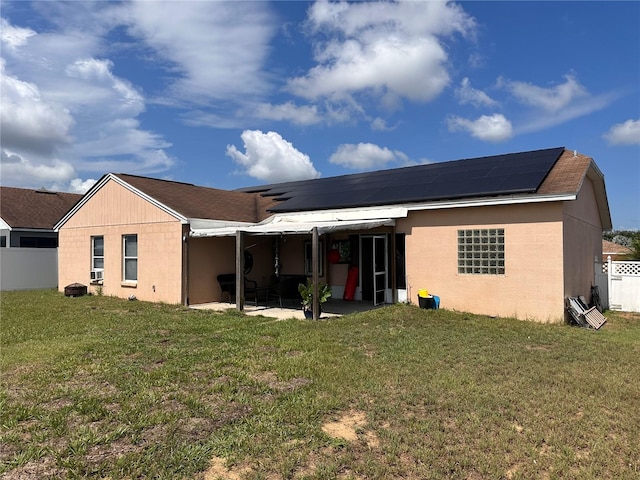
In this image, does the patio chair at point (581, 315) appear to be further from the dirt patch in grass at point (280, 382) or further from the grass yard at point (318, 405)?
the dirt patch in grass at point (280, 382)

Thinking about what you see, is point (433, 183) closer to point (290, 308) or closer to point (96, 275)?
point (290, 308)

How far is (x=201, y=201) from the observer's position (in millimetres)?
16188

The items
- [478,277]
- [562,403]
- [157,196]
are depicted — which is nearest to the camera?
[562,403]

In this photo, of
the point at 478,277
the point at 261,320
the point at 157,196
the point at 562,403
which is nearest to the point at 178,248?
the point at 157,196

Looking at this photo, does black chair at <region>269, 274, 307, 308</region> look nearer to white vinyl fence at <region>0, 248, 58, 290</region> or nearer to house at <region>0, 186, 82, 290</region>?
house at <region>0, 186, 82, 290</region>

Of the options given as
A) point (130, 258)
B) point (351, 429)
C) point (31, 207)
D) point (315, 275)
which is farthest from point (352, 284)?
point (31, 207)

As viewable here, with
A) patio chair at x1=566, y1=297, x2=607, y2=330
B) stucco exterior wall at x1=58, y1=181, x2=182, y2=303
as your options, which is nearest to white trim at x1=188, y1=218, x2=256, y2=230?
stucco exterior wall at x1=58, y1=181, x2=182, y2=303

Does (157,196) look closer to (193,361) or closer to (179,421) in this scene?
(193,361)

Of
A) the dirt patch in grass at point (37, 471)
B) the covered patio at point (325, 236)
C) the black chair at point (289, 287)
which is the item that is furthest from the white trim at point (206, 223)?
the dirt patch in grass at point (37, 471)

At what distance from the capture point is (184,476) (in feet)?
11.5

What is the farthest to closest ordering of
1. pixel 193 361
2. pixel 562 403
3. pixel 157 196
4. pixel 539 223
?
1. pixel 157 196
2. pixel 539 223
3. pixel 193 361
4. pixel 562 403

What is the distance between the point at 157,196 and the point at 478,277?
1061cm

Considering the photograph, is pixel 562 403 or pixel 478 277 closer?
pixel 562 403

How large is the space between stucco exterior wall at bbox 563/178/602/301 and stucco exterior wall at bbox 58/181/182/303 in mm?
11090
